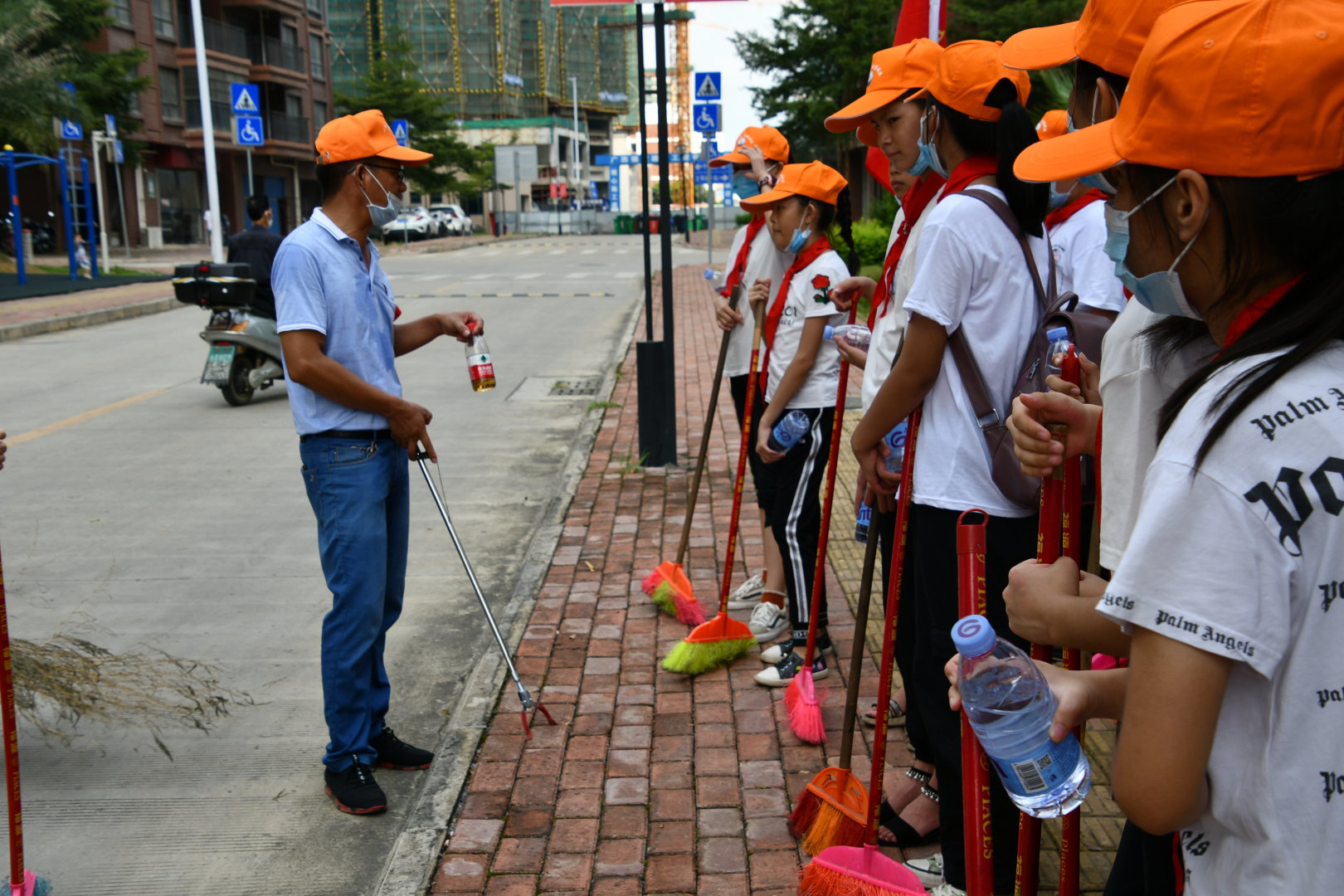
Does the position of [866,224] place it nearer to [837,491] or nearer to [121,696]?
[837,491]

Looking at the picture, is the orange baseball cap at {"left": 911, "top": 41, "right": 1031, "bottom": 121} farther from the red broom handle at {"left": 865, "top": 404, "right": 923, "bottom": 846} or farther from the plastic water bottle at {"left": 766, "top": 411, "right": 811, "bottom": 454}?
the plastic water bottle at {"left": 766, "top": 411, "right": 811, "bottom": 454}

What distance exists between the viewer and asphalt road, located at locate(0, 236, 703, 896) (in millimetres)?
3426

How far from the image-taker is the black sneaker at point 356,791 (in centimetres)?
357

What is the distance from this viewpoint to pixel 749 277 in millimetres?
4918

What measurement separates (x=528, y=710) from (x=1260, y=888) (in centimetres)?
304

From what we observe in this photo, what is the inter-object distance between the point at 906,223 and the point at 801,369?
45.0 inches

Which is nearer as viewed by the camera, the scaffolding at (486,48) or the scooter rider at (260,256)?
the scooter rider at (260,256)

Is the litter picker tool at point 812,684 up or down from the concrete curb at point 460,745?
up

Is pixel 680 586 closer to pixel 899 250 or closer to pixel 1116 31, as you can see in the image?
pixel 899 250

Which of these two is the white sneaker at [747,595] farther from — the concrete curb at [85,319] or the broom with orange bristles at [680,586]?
the concrete curb at [85,319]

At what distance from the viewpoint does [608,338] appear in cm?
1573

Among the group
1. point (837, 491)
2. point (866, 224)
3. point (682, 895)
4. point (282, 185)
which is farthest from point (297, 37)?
point (682, 895)

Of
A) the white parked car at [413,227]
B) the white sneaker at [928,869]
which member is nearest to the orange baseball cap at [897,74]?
the white sneaker at [928,869]

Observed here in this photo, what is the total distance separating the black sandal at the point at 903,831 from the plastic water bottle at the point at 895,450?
98 centimetres
